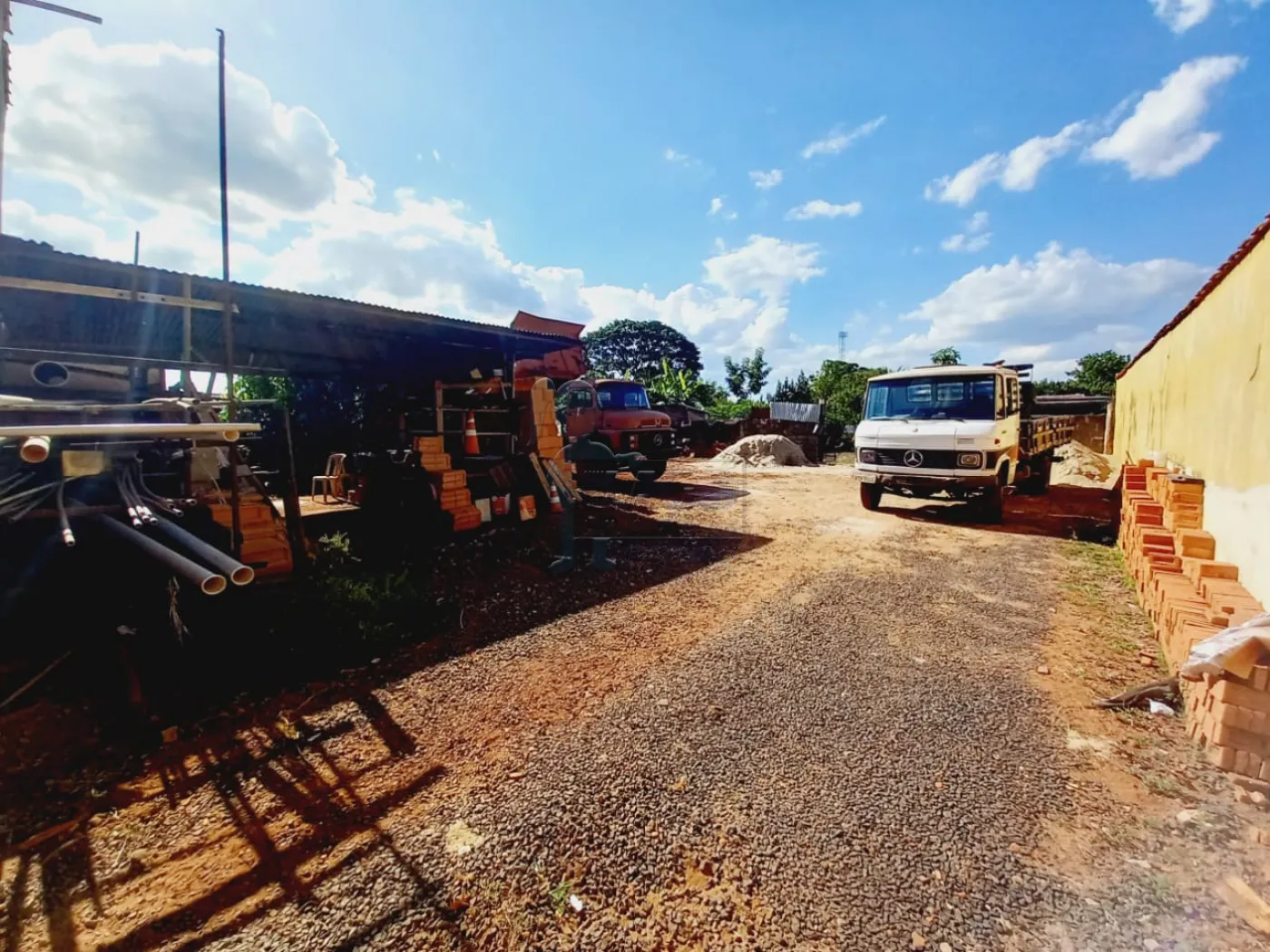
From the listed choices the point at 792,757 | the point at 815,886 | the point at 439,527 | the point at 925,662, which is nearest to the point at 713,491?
the point at 439,527

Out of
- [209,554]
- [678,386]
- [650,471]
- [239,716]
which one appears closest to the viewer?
[209,554]

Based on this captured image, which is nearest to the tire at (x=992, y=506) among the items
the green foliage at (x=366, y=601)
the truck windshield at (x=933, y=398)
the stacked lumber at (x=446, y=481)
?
the truck windshield at (x=933, y=398)

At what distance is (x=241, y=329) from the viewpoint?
6.28 meters

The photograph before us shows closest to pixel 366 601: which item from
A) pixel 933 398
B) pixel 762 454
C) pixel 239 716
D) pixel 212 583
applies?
pixel 239 716

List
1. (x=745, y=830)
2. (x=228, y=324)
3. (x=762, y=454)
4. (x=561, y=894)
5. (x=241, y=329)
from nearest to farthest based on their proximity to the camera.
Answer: (x=561, y=894), (x=745, y=830), (x=228, y=324), (x=241, y=329), (x=762, y=454)

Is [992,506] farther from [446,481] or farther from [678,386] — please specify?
[678,386]

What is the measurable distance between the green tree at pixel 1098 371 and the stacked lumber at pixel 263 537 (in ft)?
158

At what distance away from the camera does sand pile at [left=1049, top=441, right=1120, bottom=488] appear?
45.3 feet

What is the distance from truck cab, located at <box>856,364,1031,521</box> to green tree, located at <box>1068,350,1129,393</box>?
39.5 meters

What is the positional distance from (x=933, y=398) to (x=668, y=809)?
8.21 meters

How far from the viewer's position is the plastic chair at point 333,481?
10016 millimetres

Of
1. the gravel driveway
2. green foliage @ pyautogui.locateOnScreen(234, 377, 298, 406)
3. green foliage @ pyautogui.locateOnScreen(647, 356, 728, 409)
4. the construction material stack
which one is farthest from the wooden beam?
green foliage @ pyautogui.locateOnScreen(647, 356, 728, 409)

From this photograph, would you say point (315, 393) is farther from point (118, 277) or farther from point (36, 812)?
point (36, 812)

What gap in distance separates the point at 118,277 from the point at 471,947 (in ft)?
19.7
